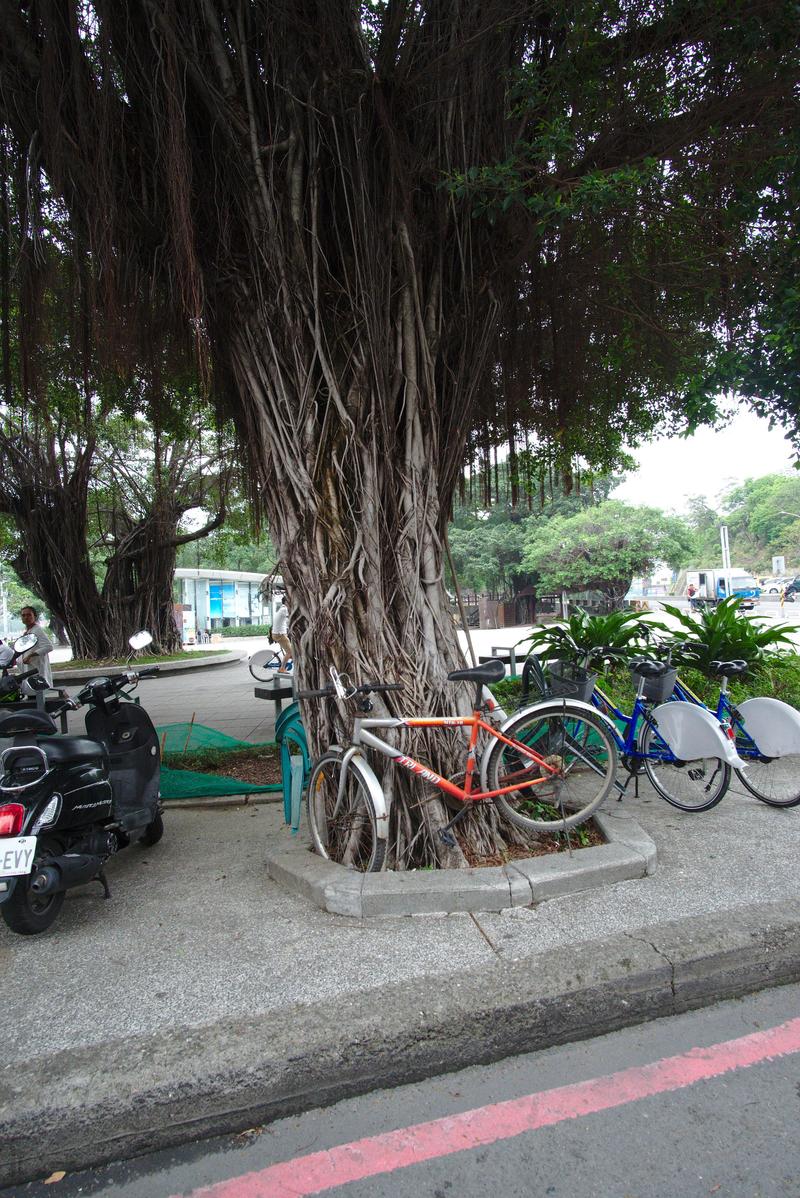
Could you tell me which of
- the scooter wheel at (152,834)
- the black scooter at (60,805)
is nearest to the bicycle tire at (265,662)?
the scooter wheel at (152,834)

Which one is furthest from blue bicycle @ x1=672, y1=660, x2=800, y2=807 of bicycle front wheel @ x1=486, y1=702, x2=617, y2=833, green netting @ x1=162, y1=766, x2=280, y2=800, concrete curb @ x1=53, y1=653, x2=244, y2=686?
concrete curb @ x1=53, y1=653, x2=244, y2=686

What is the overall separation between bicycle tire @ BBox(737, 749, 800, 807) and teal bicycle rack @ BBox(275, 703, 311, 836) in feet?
9.13

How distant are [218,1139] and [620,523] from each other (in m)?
31.1

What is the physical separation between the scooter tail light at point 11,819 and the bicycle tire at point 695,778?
3.57 m

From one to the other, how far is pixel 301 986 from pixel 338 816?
45.5 inches

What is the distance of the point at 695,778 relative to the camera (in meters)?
4.44

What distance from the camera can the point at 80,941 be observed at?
299 cm

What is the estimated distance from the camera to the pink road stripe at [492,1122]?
181 centimetres

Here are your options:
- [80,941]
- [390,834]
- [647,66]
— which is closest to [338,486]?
[390,834]

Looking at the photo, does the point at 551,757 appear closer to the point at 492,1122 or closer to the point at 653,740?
the point at 653,740

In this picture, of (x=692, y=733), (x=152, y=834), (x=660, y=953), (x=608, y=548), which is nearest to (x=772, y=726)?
(x=692, y=733)

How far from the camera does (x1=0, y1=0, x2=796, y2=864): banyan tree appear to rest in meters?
3.64

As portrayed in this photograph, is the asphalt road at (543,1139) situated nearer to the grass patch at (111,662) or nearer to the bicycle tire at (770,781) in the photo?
the bicycle tire at (770,781)

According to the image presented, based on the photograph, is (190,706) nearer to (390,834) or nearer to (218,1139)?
(390,834)
